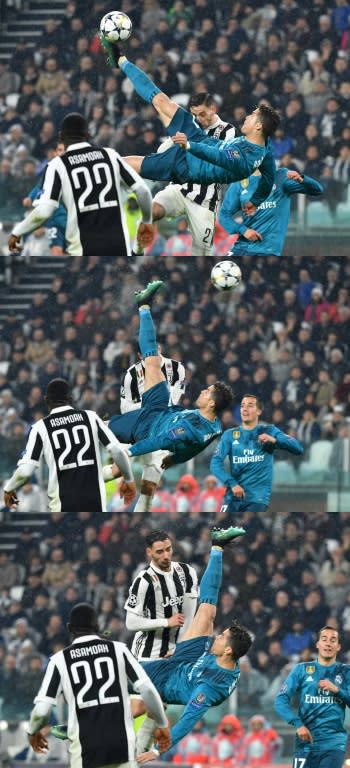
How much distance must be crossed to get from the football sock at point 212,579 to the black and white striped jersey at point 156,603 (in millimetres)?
214

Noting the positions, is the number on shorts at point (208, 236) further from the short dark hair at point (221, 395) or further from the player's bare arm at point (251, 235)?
the short dark hair at point (221, 395)

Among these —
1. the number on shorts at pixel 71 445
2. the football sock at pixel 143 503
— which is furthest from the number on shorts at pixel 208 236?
the number on shorts at pixel 71 445

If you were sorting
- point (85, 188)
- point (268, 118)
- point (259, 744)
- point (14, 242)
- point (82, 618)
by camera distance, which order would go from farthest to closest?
point (259, 744), point (268, 118), point (85, 188), point (14, 242), point (82, 618)

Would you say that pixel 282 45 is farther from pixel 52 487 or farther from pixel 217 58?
pixel 52 487

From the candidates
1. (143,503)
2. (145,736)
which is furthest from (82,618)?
(143,503)

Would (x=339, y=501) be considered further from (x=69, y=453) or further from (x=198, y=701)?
(x=198, y=701)

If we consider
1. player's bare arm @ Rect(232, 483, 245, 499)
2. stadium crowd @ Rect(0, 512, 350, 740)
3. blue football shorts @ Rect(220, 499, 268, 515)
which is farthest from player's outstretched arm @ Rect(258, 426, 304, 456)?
stadium crowd @ Rect(0, 512, 350, 740)

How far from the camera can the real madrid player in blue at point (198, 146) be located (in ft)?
49.5

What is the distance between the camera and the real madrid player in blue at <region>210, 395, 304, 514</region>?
16047mm

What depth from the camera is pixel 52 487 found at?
1498 centimetres

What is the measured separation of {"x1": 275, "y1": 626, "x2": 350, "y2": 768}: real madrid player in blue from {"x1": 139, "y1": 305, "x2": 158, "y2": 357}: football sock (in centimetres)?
259

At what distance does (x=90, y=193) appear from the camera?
15195mm

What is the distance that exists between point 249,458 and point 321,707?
92.5 inches

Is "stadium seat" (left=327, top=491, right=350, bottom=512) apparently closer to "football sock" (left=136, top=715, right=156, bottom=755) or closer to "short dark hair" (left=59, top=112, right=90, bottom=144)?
"football sock" (left=136, top=715, right=156, bottom=755)
